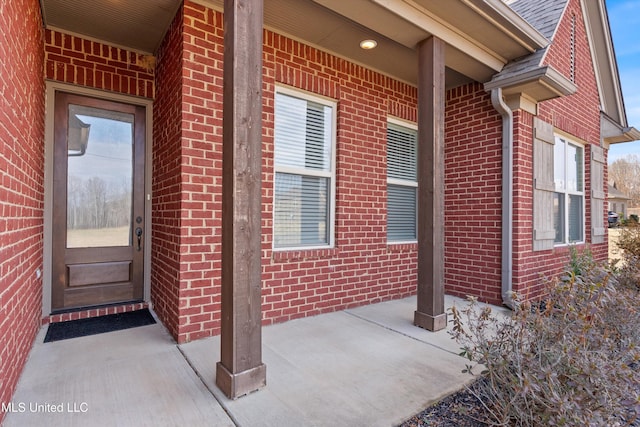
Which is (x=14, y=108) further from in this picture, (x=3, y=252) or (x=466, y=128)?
(x=466, y=128)

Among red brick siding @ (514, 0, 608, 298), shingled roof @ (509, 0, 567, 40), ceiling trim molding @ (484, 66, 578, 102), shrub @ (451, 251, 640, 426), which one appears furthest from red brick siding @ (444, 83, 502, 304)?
shrub @ (451, 251, 640, 426)

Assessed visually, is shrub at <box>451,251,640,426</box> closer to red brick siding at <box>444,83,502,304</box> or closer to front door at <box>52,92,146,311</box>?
red brick siding at <box>444,83,502,304</box>

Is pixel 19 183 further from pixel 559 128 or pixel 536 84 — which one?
pixel 559 128

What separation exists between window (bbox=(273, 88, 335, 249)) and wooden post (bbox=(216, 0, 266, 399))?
1.36 meters

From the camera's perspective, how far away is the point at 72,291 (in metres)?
3.31

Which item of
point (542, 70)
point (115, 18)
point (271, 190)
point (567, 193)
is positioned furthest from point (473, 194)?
point (115, 18)

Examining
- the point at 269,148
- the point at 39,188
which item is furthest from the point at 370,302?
the point at 39,188

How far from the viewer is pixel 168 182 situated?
311 centimetres

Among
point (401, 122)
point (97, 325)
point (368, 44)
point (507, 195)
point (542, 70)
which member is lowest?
point (97, 325)

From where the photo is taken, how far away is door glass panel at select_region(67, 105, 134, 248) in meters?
3.35

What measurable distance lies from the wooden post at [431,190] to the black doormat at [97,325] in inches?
107

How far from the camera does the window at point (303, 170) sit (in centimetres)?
346

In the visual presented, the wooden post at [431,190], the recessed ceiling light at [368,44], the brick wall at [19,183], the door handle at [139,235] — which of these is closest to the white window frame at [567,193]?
the wooden post at [431,190]

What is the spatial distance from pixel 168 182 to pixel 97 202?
999 mm
